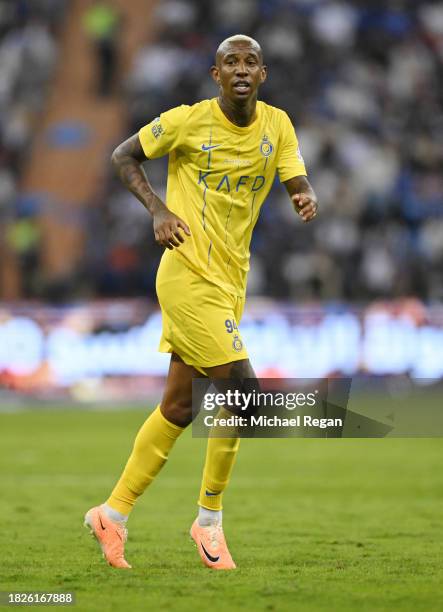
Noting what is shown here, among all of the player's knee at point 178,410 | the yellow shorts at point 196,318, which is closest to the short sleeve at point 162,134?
the yellow shorts at point 196,318

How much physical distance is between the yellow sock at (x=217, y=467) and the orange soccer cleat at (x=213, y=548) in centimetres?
12

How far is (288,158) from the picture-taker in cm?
614

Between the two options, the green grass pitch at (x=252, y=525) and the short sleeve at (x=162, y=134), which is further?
the short sleeve at (x=162, y=134)

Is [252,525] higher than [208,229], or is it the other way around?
[208,229]

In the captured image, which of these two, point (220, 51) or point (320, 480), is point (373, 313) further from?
point (220, 51)

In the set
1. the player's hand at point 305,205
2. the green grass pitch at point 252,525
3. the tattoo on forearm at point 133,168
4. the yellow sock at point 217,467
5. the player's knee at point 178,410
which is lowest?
the green grass pitch at point 252,525

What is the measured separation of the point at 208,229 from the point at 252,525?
7.25 ft

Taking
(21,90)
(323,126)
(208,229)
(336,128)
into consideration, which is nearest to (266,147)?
(208,229)

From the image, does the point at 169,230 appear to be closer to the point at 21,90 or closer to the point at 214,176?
the point at 214,176

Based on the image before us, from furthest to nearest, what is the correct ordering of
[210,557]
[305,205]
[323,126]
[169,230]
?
1. [323,126]
2. [210,557]
3. [305,205]
4. [169,230]

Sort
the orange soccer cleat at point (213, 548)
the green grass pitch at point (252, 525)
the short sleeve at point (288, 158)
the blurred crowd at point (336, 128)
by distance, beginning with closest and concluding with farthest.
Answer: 1. the green grass pitch at point (252, 525)
2. the orange soccer cleat at point (213, 548)
3. the short sleeve at point (288, 158)
4. the blurred crowd at point (336, 128)

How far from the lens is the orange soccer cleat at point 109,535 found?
19.7ft

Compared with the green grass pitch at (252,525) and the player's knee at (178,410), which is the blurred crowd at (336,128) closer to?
the green grass pitch at (252,525)

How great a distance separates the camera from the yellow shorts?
5902 millimetres
